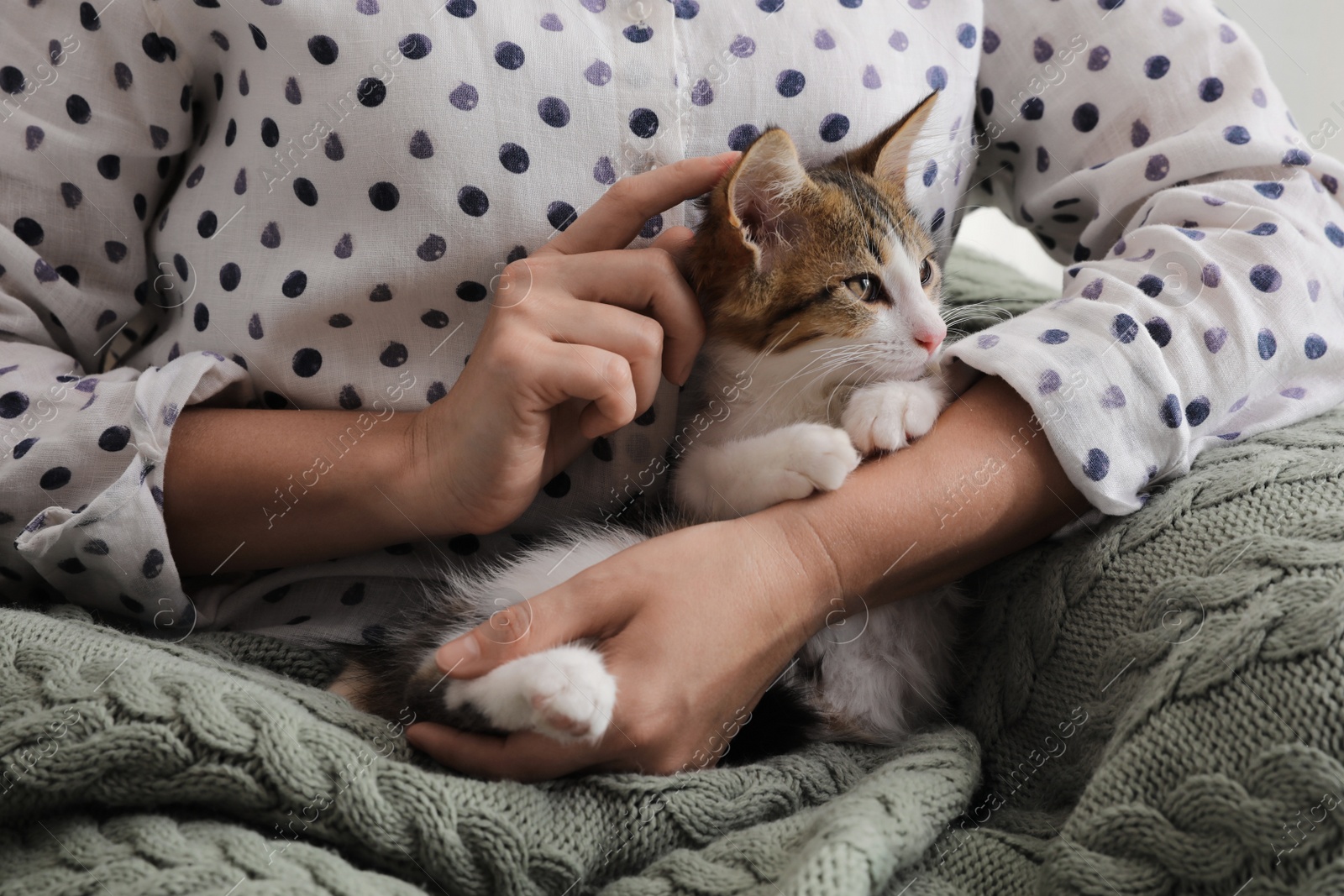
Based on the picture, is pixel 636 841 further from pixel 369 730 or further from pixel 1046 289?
pixel 1046 289

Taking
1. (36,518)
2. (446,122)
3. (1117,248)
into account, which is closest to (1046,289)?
(1117,248)

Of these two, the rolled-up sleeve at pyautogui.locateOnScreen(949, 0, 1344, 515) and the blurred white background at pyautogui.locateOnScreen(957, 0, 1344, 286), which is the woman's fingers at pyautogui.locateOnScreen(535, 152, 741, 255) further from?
the blurred white background at pyautogui.locateOnScreen(957, 0, 1344, 286)

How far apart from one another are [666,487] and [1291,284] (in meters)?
0.75

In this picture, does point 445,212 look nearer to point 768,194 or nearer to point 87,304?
point 768,194

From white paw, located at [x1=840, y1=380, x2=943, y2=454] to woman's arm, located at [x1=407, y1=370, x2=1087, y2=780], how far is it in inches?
0.7

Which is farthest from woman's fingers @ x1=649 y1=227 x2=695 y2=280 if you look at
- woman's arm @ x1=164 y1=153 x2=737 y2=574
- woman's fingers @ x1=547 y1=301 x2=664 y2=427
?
woman's fingers @ x1=547 y1=301 x2=664 y2=427

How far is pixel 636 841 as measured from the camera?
27.7 inches

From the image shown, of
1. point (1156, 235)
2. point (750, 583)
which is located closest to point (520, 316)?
point (750, 583)

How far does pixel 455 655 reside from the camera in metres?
0.81

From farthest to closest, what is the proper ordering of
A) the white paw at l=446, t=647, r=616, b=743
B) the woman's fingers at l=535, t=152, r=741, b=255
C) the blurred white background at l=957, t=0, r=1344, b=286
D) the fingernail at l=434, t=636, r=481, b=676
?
the blurred white background at l=957, t=0, r=1344, b=286 → the woman's fingers at l=535, t=152, r=741, b=255 → the fingernail at l=434, t=636, r=481, b=676 → the white paw at l=446, t=647, r=616, b=743

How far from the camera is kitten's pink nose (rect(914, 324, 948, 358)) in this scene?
105 centimetres

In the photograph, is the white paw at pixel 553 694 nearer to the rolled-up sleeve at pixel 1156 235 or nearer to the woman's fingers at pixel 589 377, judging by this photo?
the woman's fingers at pixel 589 377

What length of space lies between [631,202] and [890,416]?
1.20 ft

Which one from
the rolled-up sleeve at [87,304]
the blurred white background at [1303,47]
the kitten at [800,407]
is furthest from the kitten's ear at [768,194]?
the blurred white background at [1303,47]
